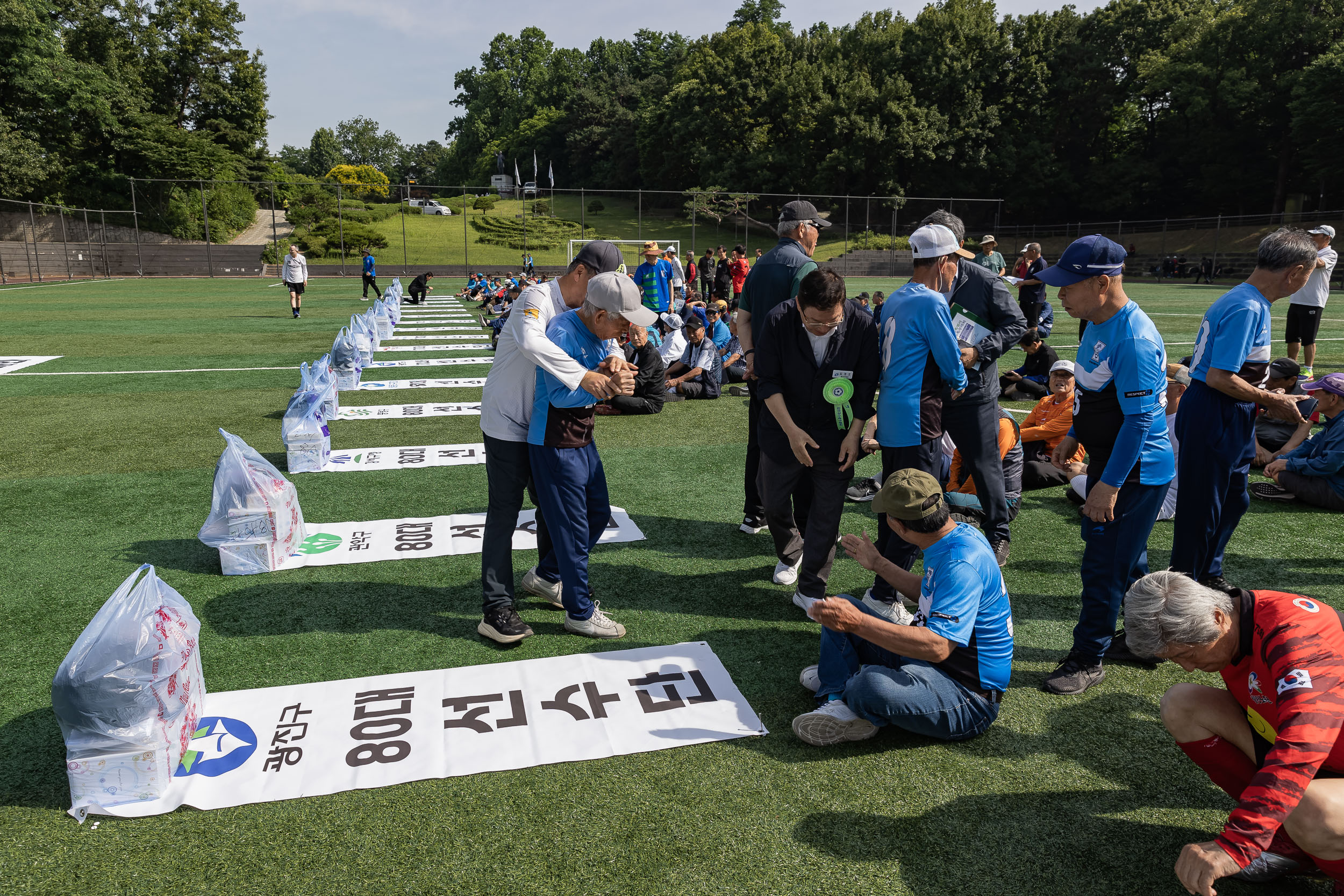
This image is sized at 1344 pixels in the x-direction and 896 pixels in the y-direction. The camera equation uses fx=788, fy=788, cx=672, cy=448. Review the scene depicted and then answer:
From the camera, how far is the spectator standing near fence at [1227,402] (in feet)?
12.5

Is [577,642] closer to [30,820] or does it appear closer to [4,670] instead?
[30,820]

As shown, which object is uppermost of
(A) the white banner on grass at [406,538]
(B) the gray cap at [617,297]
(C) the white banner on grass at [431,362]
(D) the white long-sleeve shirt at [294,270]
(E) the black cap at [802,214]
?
(D) the white long-sleeve shirt at [294,270]

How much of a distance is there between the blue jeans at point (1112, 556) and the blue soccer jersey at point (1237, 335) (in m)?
0.81

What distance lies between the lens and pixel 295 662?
3.93 metres

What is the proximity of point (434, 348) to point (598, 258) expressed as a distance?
40.6 feet

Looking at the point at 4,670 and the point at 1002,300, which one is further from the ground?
the point at 1002,300

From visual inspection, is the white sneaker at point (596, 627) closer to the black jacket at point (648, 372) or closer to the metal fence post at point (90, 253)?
the black jacket at point (648, 372)

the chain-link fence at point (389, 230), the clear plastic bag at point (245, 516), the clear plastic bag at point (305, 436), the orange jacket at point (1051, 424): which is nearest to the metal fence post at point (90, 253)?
the chain-link fence at point (389, 230)

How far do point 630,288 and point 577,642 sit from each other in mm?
1863

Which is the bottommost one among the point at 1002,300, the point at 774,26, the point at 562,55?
the point at 1002,300

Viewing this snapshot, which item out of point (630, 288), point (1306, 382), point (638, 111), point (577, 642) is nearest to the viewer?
point (630, 288)

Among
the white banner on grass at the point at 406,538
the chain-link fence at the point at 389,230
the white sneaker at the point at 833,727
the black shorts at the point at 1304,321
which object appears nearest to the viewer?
the white sneaker at the point at 833,727

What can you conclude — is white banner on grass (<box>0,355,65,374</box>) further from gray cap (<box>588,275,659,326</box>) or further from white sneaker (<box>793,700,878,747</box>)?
white sneaker (<box>793,700,878,747</box>)

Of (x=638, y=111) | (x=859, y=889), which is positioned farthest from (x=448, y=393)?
(x=638, y=111)
